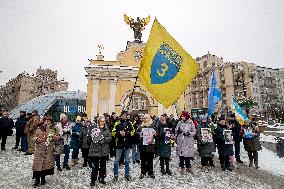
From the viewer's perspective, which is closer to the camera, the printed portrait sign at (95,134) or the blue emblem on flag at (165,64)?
the printed portrait sign at (95,134)

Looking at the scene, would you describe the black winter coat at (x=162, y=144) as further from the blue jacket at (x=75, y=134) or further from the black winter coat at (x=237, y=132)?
the black winter coat at (x=237, y=132)

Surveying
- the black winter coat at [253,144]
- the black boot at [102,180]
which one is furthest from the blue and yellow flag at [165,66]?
the black winter coat at [253,144]

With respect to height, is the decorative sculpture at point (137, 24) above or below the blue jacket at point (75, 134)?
above

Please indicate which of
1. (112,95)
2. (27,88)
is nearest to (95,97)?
(112,95)

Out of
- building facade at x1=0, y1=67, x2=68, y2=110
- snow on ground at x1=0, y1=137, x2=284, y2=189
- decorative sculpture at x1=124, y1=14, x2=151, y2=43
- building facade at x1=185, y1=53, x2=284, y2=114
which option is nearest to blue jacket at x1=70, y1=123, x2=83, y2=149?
snow on ground at x1=0, y1=137, x2=284, y2=189

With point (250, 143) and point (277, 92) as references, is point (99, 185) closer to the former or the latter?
point (250, 143)

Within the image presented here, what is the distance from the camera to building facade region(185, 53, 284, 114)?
7188 centimetres

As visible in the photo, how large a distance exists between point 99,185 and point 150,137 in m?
2.00

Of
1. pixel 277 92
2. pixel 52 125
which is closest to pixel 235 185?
pixel 52 125

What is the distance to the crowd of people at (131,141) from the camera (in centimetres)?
659

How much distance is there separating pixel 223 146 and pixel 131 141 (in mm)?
3301

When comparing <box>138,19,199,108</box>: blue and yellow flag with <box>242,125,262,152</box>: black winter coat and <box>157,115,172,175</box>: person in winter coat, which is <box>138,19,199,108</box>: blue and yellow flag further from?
<box>242,125,262,152</box>: black winter coat

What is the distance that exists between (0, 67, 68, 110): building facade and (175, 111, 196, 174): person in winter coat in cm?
7152

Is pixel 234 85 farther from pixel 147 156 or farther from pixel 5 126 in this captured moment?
pixel 147 156
